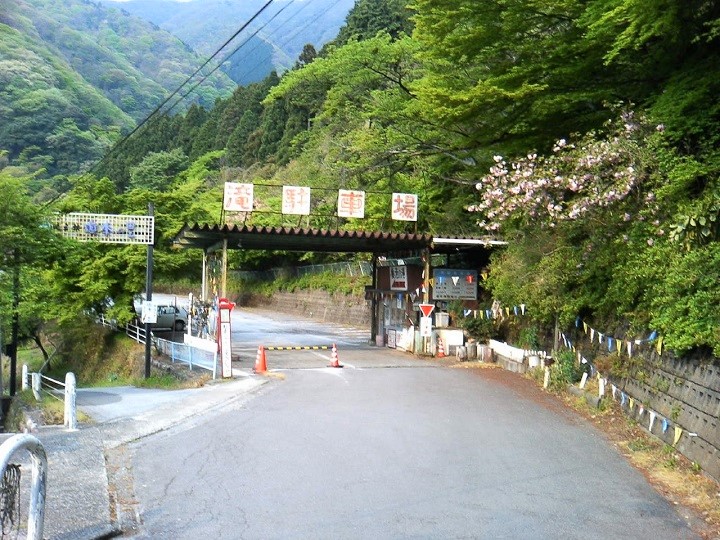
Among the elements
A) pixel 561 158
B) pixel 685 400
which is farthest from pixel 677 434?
pixel 561 158

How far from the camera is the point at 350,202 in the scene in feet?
71.1

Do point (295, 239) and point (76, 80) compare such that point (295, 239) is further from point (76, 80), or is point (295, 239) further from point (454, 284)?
point (76, 80)

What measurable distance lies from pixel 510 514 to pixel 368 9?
160ft

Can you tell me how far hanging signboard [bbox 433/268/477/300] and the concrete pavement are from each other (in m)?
6.90

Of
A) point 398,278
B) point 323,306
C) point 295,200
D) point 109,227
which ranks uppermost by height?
point 295,200

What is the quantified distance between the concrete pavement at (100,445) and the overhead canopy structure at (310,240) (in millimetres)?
4154

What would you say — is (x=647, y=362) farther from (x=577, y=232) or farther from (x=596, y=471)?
(x=577, y=232)

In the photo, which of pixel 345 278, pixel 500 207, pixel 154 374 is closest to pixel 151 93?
pixel 345 278

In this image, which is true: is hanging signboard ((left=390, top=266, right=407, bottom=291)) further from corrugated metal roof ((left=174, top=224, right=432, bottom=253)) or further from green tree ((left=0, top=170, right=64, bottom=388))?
green tree ((left=0, top=170, right=64, bottom=388))

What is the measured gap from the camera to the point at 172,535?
6.54 metres

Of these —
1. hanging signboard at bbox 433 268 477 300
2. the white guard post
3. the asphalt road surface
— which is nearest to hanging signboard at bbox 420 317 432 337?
hanging signboard at bbox 433 268 477 300

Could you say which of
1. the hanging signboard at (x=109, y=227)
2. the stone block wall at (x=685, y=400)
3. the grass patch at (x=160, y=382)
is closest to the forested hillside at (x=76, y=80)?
the hanging signboard at (x=109, y=227)

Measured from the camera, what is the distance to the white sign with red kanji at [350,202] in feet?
70.6

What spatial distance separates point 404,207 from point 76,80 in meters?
87.4
